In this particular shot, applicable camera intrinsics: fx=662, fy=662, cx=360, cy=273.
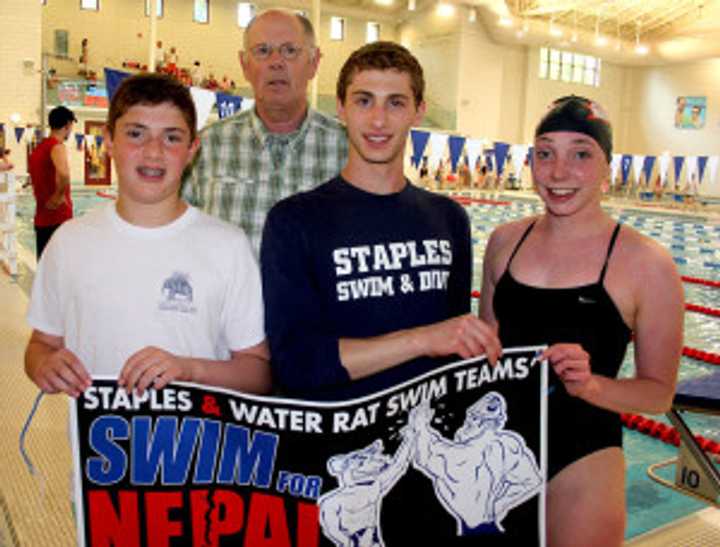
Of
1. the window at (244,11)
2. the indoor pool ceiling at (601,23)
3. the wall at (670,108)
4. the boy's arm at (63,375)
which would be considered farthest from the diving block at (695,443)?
the wall at (670,108)

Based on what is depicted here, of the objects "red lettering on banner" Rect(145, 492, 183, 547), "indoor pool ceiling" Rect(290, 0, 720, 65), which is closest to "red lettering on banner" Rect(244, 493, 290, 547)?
"red lettering on banner" Rect(145, 492, 183, 547)

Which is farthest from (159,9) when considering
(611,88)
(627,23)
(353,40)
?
(611,88)

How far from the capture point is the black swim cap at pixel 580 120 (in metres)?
1.93

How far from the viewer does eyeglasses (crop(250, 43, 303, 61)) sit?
2537 millimetres

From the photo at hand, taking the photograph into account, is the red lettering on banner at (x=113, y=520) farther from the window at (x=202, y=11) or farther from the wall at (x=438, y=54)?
the wall at (x=438, y=54)

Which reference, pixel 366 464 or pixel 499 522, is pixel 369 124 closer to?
pixel 366 464

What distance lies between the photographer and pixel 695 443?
2.77 m

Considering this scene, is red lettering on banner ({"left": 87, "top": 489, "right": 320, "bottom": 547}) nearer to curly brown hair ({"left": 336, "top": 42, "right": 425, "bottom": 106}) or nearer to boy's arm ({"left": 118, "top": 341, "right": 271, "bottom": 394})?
boy's arm ({"left": 118, "top": 341, "right": 271, "bottom": 394})

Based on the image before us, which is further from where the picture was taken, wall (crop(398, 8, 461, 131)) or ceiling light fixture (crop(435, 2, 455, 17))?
wall (crop(398, 8, 461, 131))

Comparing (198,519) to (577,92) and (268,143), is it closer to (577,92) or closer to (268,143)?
(268,143)

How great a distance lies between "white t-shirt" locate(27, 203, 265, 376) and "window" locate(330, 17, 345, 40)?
31.1 meters

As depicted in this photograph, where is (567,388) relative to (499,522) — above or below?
above

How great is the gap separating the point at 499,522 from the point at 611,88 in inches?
1466

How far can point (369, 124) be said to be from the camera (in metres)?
1.75
